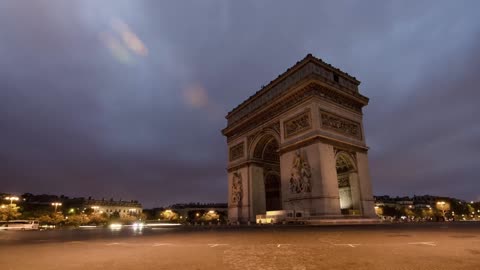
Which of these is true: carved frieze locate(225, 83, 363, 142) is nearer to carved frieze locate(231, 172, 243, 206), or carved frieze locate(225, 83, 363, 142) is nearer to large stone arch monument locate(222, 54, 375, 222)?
large stone arch monument locate(222, 54, 375, 222)

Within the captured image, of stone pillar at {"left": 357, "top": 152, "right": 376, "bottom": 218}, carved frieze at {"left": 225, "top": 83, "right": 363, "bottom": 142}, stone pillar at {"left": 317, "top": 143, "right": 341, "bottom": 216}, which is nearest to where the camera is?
stone pillar at {"left": 317, "top": 143, "right": 341, "bottom": 216}

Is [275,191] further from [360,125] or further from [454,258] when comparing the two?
[454,258]

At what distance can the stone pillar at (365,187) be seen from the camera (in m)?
24.4

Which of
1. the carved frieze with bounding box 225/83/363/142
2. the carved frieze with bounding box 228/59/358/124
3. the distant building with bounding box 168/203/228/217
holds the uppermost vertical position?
the carved frieze with bounding box 228/59/358/124

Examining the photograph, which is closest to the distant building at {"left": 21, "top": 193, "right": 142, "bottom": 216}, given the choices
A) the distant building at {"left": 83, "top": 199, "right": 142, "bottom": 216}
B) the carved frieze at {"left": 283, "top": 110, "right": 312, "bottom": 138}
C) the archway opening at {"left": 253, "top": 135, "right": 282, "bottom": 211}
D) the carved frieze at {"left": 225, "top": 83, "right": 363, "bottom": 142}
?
the distant building at {"left": 83, "top": 199, "right": 142, "bottom": 216}

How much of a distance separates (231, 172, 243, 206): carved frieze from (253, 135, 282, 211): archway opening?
2892 millimetres

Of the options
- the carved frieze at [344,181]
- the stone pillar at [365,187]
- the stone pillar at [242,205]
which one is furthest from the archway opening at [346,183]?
the stone pillar at [242,205]

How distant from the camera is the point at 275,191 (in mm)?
34094

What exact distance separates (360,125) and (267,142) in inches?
388

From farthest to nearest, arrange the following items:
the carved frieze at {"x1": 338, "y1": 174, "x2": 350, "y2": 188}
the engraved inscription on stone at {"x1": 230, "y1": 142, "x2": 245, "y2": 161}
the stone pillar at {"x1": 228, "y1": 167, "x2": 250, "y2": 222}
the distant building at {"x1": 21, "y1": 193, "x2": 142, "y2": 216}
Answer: the distant building at {"x1": 21, "y1": 193, "x2": 142, "y2": 216} → the engraved inscription on stone at {"x1": 230, "y1": 142, "x2": 245, "y2": 161} → the stone pillar at {"x1": 228, "y1": 167, "x2": 250, "y2": 222} → the carved frieze at {"x1": 338, "y1": 174, "x2": 350, "y2": 188}

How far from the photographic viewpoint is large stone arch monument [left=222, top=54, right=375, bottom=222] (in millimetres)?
22859

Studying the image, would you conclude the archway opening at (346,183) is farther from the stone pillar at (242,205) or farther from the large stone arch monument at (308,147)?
the stone pillar at (242,205)

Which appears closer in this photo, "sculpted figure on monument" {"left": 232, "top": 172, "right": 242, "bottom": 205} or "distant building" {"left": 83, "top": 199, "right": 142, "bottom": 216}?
"sculpted figure on monument" {"left": 232, "top": 172, "right": 242, "bottom": 205}

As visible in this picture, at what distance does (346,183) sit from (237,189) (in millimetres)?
12188
